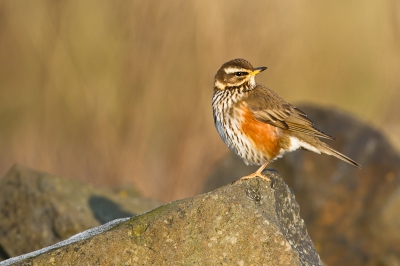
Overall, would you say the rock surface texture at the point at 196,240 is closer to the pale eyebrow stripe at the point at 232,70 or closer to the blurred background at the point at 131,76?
the pale eyebrow stripe at the point at 232,70

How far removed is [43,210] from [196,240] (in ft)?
12.4

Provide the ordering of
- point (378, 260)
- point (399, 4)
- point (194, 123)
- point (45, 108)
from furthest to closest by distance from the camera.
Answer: point (399, 4) → point (45, 108) → point (194, 123) → point (378, 260)

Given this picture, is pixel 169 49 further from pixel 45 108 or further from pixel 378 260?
pixel 378 260

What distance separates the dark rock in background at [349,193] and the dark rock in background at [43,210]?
329 cm

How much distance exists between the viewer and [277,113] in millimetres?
8375

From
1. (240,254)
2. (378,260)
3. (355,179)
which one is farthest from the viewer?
(355,179)

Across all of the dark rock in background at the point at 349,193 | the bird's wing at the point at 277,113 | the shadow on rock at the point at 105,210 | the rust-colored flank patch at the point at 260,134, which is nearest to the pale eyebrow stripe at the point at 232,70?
the bird's wing at the point at 277,113

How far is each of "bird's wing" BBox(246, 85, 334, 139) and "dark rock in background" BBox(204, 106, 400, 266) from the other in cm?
326

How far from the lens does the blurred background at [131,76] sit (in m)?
13.1

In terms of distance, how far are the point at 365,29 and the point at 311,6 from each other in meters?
1.82

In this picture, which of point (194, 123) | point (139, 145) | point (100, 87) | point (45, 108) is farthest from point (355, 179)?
point (45, 108)

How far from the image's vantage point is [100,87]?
44.1ft

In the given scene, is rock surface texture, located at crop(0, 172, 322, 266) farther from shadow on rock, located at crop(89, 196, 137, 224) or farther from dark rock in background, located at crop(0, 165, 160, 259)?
shadow on rock, located at crop(89, 196, 137, 224)

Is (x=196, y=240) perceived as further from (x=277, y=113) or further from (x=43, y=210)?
(x=43, y=210)
